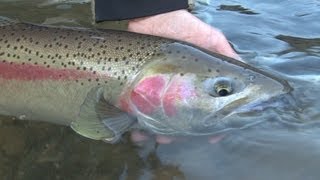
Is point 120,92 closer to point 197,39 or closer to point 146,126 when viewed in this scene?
point 146,126

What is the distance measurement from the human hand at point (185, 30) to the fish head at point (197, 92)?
185 millimetres

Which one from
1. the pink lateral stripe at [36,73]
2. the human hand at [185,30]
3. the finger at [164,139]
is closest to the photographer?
the finger at [164,139]

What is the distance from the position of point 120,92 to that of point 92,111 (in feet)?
0.57

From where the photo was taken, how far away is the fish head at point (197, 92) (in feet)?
9.21

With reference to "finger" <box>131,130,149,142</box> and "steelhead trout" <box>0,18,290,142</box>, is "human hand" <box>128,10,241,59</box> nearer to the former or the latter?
"steelhead trout" <box>0,18,290,142</box>

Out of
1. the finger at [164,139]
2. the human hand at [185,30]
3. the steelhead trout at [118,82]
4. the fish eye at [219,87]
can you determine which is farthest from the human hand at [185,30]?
the finger at [164,139]

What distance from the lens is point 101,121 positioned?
112 inches

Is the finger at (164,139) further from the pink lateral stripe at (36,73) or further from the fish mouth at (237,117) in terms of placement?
the pink lateral stripe at (36,73)

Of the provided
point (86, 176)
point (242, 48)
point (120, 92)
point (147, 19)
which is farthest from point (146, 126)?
point (242, 48)

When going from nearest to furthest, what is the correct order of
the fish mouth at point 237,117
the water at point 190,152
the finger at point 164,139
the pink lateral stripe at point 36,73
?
the water at point 190,152 → the fish mouth at point 237,117 → the finger at point 164,139 → the pink lateral stripe at point 36,73

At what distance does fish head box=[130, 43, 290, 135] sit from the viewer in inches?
110

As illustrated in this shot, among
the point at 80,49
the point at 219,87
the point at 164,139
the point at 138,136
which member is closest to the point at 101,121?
the point at 138,136

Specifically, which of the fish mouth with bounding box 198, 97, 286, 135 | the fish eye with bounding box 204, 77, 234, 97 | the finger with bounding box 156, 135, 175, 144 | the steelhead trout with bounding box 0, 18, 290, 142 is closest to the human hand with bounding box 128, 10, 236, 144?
the steelhead trout with bounding box 0, 18, 290, 142

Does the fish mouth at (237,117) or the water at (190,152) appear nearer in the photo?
the water at (190,152)
